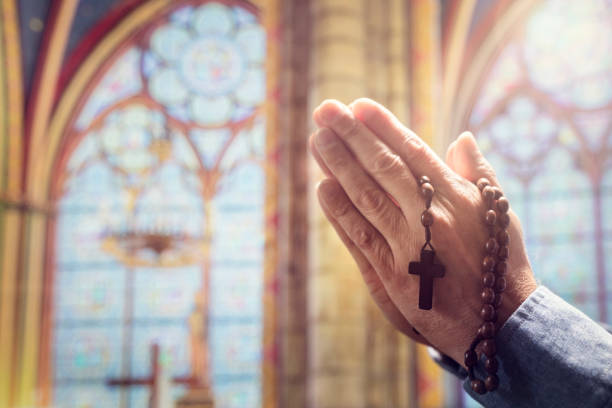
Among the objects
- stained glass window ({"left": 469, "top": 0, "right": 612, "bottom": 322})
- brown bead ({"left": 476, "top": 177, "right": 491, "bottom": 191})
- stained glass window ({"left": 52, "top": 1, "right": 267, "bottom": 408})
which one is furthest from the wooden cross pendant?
stained glass window ({"left": 469, "top": 0, "right": 612, "bottom": 322})

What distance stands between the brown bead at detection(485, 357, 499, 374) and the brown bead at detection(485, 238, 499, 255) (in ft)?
0.39

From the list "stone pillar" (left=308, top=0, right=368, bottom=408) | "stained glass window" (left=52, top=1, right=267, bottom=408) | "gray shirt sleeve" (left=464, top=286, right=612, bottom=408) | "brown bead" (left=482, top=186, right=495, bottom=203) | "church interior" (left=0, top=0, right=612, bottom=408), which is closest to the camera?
"gray shirt sleeve" (left=464, top=286, right=612, bottom=408)

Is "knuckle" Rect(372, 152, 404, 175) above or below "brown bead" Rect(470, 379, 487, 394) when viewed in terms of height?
above

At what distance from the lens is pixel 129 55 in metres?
11.5

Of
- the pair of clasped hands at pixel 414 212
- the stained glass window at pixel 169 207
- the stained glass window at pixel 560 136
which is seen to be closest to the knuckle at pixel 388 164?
the pair of clasped hands at pixel 414 212

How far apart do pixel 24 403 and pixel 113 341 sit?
143cm

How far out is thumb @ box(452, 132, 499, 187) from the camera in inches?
38.0

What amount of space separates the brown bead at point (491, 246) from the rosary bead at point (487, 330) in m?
0.08

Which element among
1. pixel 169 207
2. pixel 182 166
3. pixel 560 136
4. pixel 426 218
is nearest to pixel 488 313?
pixel 426 218

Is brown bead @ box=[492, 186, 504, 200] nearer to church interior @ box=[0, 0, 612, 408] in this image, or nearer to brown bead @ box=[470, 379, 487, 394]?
brown bead @ box=[470, 379, 487, 394]

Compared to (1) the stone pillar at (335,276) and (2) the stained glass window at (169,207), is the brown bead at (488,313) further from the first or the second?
(2) the stained glass window at (169,207)

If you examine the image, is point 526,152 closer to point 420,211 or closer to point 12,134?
point 12,134

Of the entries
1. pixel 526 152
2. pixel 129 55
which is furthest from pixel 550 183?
pixel 129 55

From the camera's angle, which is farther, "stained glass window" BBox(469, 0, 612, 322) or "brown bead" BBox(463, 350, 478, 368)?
"stained glass window" BBox(469, 0, 612, 322)
